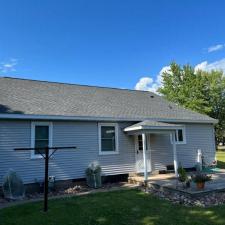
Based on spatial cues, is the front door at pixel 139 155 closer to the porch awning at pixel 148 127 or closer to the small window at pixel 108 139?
the porch awning at pixel 148 127

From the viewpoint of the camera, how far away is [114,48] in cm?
1822

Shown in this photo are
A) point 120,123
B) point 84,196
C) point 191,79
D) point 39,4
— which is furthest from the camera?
point 191,79

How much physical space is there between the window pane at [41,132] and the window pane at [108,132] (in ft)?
8.78

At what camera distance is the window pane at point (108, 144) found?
→ 1141 cm

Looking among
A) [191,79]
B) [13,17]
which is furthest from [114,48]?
[191,79]

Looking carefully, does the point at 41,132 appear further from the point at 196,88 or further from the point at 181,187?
the point at 196,88

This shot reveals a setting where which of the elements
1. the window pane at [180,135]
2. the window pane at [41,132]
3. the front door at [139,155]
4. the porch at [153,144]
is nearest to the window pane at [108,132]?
the porch at [153,144]

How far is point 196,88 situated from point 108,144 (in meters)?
27.5

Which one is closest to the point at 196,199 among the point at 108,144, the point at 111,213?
the point at 111,213

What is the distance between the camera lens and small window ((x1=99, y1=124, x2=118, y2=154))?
1135 centimetres

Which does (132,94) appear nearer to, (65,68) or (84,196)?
(65,68)

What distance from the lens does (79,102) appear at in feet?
40.7

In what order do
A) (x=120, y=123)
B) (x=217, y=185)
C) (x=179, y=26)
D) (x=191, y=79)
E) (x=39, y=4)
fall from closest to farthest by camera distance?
(x=217, y=185) < (x=39, y=4) < (x=120, y=123) < (x=179, y=26) < (x=191, y=79)

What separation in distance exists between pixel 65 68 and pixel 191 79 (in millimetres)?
25113
